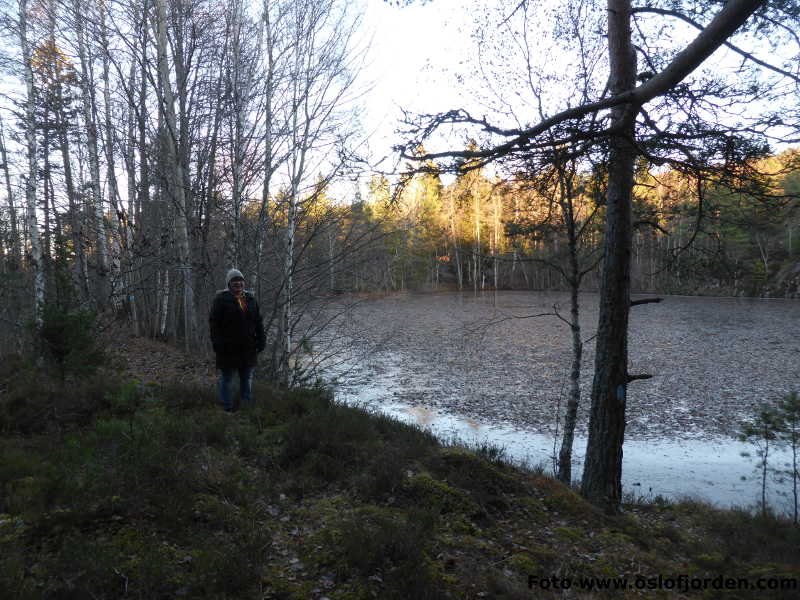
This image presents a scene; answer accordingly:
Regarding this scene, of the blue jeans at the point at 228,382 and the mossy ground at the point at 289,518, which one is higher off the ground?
the blue jeans at the point at 228,382

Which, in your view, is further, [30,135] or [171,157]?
[30,135]

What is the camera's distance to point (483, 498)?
14.8 ft

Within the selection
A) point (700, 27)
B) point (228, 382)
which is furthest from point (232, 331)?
point (700, 27)

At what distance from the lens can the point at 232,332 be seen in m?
5.66

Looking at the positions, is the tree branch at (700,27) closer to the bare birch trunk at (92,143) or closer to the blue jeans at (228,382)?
the blue jeans at (228,382)

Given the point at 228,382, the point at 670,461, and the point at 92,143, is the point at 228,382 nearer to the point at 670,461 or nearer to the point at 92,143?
the point at 670,461

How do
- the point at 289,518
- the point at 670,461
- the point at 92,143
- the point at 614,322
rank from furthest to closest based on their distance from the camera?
the point at 92,143 → the point at 670,461 → the point at 614,322 → the point at 289,518

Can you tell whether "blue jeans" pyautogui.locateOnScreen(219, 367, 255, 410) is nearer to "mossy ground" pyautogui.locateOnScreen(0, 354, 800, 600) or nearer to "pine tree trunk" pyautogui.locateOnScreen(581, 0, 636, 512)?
"mossy ground" pyautogui.locateOnScreen(0, 354, 800, 600)

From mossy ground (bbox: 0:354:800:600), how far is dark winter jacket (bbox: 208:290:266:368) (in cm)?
67

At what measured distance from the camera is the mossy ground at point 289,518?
2.84 meters

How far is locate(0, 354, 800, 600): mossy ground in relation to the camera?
2.84 metres

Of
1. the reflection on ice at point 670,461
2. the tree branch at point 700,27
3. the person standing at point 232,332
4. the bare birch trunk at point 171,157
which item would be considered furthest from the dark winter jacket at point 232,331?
the tree branch at point 700,27

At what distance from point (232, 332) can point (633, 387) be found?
1098 cm

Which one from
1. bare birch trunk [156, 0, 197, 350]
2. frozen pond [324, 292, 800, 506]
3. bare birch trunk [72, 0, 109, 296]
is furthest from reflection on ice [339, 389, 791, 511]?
bare birch trunk [72, 0, 109, 296]
